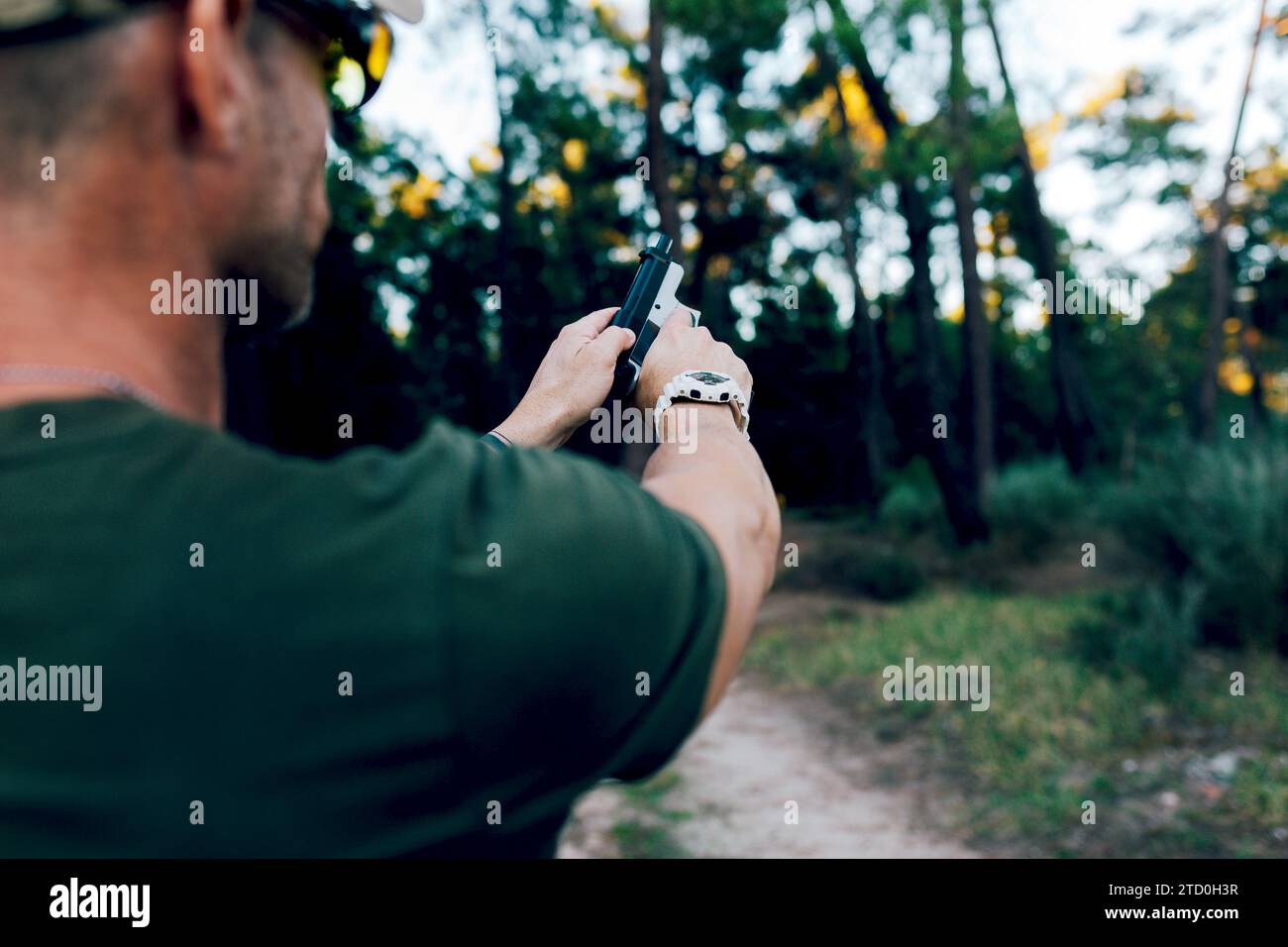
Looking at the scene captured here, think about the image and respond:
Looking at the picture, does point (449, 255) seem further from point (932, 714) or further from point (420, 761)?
point (420, 761)

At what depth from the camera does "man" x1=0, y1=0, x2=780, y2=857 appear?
0.75m

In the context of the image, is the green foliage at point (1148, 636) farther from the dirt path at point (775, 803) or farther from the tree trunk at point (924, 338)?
the tree trunk at point (924, 338)

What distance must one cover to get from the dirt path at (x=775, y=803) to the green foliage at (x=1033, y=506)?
772cm

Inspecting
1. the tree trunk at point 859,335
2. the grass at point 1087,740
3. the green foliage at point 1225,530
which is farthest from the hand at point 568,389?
the tree trunk at point 859,335

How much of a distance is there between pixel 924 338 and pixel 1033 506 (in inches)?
120

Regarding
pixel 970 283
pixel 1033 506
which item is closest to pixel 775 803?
pixel 1033 506

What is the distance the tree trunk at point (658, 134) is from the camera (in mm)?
10805

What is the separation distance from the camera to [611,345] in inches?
65.2

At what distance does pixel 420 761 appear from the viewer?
80 cm

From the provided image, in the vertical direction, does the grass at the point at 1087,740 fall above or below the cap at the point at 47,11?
below

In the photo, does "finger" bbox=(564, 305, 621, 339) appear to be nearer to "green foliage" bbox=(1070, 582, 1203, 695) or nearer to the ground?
the ground

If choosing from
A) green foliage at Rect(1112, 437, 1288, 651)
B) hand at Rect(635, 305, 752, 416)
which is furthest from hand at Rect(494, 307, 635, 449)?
green foliage at Rect(1112, 437, 1288, 651)

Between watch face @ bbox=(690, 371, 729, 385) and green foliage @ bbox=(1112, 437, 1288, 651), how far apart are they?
24.6 ft
